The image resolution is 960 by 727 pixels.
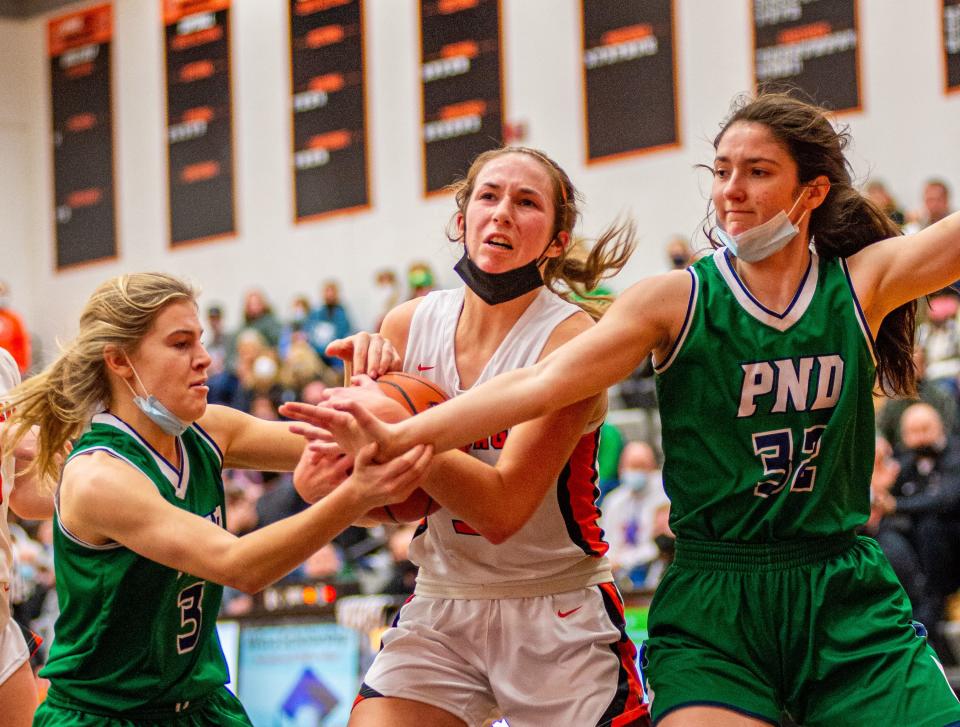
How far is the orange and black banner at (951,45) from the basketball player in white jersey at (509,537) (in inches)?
338

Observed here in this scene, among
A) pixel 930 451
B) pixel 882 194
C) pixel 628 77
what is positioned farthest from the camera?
pixel 628 77

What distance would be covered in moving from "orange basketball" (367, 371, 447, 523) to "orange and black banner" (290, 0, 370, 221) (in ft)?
40.4

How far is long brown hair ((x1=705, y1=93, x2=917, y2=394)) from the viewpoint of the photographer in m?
3.48

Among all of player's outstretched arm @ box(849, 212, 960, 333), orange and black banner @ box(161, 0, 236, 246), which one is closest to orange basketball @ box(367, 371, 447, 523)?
player's outstretched arm @ box(849, 212, 960, 333)

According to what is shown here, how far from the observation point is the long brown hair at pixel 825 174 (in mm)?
3479

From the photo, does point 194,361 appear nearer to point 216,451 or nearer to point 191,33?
point 216,451

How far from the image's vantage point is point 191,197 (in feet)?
57.4

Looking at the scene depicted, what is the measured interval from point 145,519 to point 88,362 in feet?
1.91

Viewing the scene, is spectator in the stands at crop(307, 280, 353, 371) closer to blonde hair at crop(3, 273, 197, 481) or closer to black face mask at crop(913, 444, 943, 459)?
black face mask at crop(913, 444, 943, 459)

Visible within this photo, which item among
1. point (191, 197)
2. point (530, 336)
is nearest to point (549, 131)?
point (191, 197)

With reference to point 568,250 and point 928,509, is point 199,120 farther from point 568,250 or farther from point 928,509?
point 568,250

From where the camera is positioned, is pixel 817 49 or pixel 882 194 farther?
pixel 817 49

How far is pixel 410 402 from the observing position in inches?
141

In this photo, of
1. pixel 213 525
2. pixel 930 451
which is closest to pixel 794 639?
pixel 213 525
